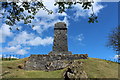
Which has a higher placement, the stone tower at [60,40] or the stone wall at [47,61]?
the stone tower at [60,40]

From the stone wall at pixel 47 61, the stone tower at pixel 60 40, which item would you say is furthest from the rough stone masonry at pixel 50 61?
the stone tower at pixel 60 40

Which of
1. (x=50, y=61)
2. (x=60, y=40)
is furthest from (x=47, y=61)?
(x=60, y=40)

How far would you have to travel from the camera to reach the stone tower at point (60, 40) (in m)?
31.5

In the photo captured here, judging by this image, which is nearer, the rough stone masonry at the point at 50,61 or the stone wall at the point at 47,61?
the rough stone masonry at the point at 50,61

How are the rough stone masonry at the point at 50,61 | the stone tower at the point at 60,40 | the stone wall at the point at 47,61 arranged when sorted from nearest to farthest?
the rough stone masonry at the point at 50,61 → the stone wall at the point at 47,61 → the stone tower at the point at 60,40

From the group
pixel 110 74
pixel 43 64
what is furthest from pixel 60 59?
pixel 110 74

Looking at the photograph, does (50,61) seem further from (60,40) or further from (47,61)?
(60,40)

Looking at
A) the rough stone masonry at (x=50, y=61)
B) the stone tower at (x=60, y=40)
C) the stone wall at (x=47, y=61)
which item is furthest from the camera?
the stone tower at (x=60, y=40)

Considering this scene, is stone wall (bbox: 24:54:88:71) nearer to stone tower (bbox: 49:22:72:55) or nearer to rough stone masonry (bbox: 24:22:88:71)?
rough stone masonry (bbox: 24:22:88:71)

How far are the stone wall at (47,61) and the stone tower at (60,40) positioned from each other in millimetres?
5783

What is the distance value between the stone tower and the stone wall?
578 centimetres

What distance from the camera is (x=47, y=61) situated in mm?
24625

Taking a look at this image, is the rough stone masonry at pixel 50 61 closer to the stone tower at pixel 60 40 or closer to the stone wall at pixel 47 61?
the stone wall at pixel 47 61

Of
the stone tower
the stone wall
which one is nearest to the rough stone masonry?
the stone wall
